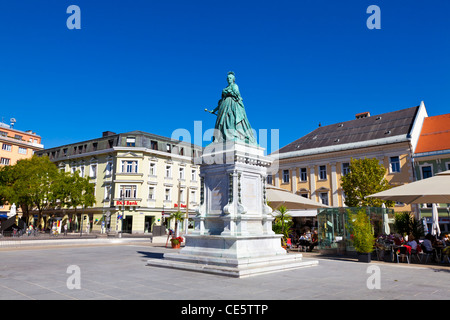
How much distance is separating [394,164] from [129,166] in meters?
32.8

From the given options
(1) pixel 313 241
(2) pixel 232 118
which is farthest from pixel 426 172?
(2) pixel 232 118

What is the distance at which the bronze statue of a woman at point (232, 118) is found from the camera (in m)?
12.3

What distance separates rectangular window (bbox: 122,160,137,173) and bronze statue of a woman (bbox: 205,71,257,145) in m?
34.3

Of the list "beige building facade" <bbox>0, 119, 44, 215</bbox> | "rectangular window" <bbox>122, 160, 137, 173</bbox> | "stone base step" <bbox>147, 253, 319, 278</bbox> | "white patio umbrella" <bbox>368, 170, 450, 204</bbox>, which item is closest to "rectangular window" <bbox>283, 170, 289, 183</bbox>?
"rectangular window" <bbox>122, 160, 137, 173</bbox>

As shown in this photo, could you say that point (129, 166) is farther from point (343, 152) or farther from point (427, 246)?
point (427, 246)

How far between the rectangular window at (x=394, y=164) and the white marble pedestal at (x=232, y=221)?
2811 centimetres

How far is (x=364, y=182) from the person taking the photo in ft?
102

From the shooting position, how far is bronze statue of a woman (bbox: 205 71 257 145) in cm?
1233

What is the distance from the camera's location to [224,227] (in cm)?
1111

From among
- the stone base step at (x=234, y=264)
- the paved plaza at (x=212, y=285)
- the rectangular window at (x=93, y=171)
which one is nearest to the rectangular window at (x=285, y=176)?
the rectangular window at (x=93, y=171)
